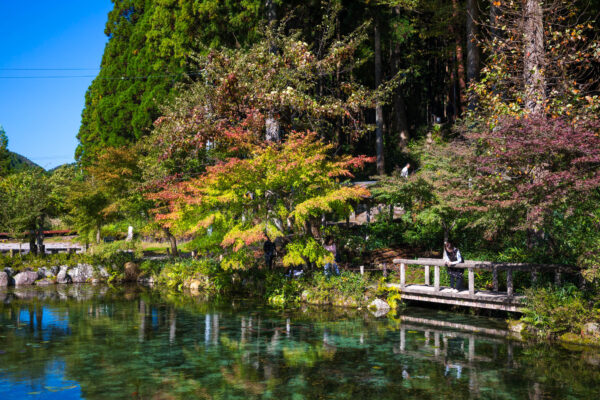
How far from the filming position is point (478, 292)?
13.8m

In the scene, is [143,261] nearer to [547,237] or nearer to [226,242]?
[226,242]

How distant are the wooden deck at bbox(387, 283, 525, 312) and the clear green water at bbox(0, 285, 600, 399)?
44 cm

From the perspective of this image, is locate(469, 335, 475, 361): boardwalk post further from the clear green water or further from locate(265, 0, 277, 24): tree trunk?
locate(265, 0, 277, 24): tree trunk

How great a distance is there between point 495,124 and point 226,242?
27.2ft

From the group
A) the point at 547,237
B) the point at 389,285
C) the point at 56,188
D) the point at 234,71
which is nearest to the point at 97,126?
the point at 56,188

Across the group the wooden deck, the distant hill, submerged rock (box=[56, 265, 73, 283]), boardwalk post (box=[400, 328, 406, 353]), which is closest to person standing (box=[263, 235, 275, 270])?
the wooden deck

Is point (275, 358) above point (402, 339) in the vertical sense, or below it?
below

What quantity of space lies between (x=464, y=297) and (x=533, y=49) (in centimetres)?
689

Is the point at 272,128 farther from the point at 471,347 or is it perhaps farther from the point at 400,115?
the point at 400,115

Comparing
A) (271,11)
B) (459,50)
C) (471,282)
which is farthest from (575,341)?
(459,50)

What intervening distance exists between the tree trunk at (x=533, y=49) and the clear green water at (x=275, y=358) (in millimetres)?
5895

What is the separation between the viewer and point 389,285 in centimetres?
1584

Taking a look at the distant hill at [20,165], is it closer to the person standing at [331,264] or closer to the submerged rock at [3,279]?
the submerged rock at [3,279]

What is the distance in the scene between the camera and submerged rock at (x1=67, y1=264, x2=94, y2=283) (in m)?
24.0
